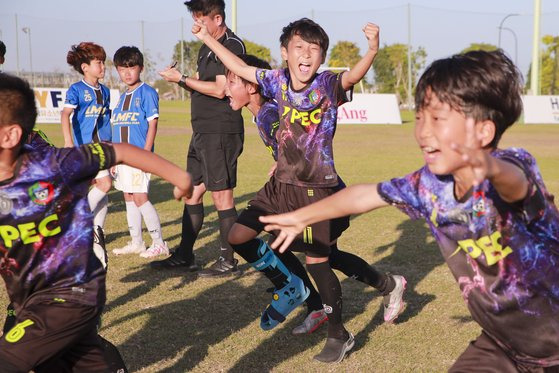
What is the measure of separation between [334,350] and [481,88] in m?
2.50

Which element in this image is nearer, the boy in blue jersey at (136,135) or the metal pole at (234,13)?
the boy in blue jersey at (136,135)

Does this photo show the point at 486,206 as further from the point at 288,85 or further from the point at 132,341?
the point at 132,341

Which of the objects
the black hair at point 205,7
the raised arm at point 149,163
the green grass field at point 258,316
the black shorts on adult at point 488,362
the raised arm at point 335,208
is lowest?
the green grass field at point 258,316

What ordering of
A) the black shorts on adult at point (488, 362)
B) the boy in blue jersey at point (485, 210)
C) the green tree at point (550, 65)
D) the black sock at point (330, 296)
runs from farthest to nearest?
the green tree at point (550, 65) < the black sock at point (330, 296) < the black shorts on adult at point (488, 362) < the boy in blue jersey at point (485, 210)

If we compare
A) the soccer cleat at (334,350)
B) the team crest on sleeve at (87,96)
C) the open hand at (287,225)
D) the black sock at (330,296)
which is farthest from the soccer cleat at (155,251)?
the open hand at (287,225)

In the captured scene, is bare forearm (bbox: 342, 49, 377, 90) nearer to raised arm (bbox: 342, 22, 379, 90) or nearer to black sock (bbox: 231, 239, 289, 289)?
raised arm (bbox: 342, 22, 379, 90)

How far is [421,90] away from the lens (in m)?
2.72

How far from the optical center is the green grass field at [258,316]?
4.62 meters

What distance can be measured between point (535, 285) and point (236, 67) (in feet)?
9.77

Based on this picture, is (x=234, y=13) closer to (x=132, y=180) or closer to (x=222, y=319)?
(x=132, y=180)

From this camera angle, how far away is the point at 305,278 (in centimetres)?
551

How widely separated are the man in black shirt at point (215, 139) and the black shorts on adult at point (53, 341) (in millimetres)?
3424

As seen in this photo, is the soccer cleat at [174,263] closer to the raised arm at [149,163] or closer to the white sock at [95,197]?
the white sock at [95,197]

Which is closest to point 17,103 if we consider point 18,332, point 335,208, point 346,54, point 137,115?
point 18,332
